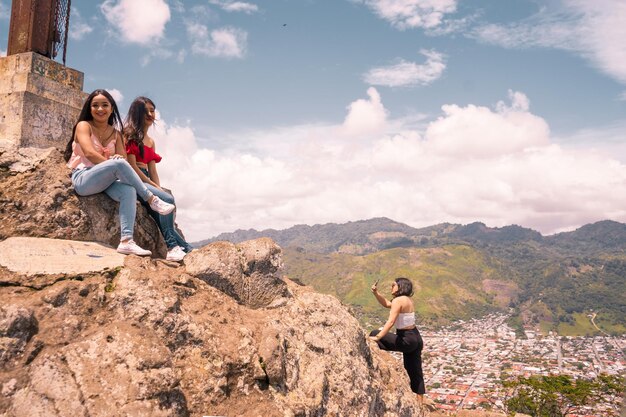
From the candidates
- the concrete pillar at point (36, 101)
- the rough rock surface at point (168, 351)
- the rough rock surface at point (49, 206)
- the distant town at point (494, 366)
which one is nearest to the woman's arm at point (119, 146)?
the rough rock surface at point (49, 206)

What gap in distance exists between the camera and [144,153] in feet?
31.6

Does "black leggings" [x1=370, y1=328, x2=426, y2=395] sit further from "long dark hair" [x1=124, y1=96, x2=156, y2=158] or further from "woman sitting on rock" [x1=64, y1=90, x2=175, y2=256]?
"long dark hair" [x1=124, y1=96, x2=156, y2=158]

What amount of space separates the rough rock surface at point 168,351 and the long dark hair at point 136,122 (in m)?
3.20

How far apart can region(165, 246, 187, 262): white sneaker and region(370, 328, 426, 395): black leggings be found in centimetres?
541

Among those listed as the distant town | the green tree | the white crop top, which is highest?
the white crop top

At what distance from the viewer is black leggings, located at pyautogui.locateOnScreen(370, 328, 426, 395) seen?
10.1m

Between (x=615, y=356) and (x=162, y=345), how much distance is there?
229862 mm

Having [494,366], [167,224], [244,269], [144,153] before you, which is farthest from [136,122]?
[494,366]

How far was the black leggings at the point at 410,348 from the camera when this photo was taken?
10.1 meters

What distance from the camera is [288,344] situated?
764 cm

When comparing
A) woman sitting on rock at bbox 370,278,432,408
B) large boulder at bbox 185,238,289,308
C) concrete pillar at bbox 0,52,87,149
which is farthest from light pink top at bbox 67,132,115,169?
woman sitting on rock at bbox 370,278,432,408

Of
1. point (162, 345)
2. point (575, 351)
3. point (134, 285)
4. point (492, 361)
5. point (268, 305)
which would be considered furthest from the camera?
point (575, 351)

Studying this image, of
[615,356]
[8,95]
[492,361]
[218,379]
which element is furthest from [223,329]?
[615,356]

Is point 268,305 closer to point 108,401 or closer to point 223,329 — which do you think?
point 223,329
